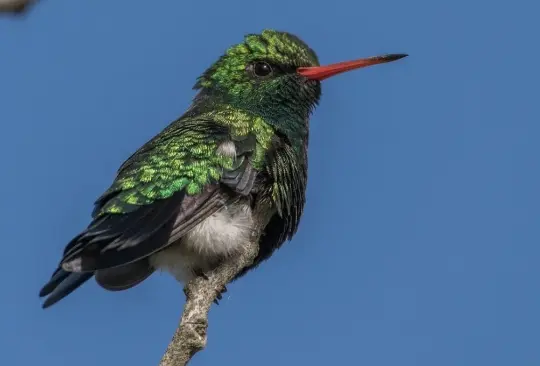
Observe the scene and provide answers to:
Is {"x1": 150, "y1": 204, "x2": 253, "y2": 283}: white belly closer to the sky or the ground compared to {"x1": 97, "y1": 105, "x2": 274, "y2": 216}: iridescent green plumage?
closer to the ground

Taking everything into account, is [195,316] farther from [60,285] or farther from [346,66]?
[346,66]

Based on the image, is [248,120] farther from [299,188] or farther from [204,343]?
[204,343]

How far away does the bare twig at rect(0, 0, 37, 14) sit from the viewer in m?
1.19

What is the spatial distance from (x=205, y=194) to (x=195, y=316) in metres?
1.24

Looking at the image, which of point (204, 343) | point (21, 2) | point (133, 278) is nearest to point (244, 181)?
point (133, 278)

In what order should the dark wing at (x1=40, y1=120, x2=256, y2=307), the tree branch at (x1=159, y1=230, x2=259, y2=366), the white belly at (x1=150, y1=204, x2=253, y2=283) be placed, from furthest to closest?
1. the white belly at (x1=150, y1=204, x2=253, y2=283)
2. the dark wing at (x1=40, y1=120, x2=256, y2=307)
3. the tree branch at (x1=159, y1=230, x2=259, y2=366)

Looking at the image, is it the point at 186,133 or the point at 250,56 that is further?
the point at 250,56

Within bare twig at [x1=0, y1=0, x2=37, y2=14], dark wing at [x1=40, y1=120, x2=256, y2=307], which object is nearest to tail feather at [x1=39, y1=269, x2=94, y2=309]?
dark wing at [x1=40, y1=120, x2=256, y2=307]

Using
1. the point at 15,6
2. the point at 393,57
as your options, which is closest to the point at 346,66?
the point at 393,57

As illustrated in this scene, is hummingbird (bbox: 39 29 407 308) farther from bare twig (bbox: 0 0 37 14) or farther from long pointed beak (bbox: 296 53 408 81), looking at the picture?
bare twig (bbox: 0 0 37 14)

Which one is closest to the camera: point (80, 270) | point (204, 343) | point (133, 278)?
point (204, 343)

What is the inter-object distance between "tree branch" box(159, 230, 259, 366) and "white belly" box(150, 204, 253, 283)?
0.35ft

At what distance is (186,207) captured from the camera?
4.73 m

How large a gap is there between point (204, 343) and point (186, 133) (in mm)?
2082
